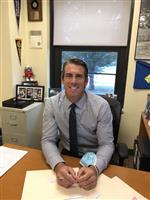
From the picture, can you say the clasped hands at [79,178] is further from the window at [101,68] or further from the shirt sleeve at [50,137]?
the window at [101,68]

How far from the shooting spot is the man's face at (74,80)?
4.66 feet

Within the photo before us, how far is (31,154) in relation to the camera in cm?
129

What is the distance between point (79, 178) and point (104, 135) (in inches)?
17.2

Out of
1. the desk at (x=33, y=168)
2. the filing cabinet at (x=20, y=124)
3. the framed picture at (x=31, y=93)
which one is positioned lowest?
the filing cabinet at (x=20, y=124)

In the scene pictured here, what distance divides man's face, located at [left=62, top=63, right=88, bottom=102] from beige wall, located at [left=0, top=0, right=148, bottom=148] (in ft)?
4.07

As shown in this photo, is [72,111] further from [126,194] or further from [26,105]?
[26,105]

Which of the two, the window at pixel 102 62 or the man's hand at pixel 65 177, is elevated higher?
the window at pixel 102 62

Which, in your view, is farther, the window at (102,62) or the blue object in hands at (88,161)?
the window at (102,62)

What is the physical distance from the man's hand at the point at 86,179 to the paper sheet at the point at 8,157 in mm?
417

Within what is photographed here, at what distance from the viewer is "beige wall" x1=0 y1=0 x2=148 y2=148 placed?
2480mm

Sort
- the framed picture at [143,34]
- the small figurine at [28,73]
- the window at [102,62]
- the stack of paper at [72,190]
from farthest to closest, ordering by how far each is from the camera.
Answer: the small figurine at [28,73] < the window at [102,62] < the framed picture at [143,34] < the stack of paper at [72,190]

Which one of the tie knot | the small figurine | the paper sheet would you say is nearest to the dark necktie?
the tie knot

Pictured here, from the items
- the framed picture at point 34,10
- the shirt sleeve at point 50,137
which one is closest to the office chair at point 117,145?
the shirt sleeve at point 50,137

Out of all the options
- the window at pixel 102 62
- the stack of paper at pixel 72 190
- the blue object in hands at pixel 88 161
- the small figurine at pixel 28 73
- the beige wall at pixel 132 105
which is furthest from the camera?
the small figurine at pixel 28 73
